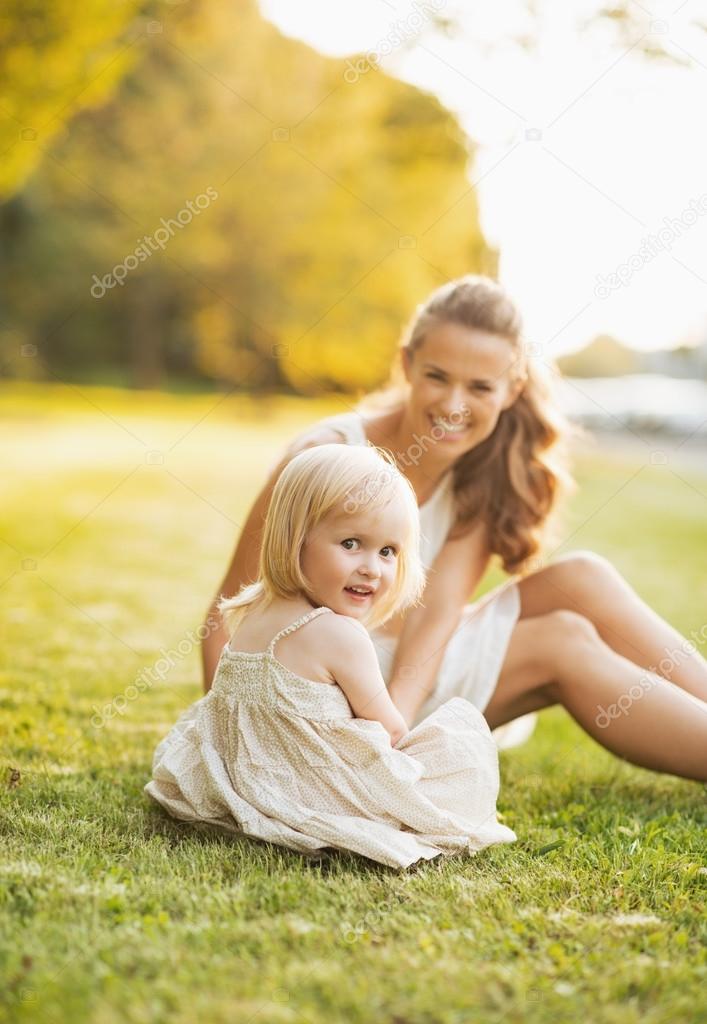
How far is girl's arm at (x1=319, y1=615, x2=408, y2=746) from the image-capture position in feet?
8.16

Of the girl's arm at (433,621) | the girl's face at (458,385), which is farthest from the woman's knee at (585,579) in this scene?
the girl's face at (458,385)

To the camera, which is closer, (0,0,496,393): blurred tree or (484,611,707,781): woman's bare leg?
(484,611,707,781): woman's bare leg

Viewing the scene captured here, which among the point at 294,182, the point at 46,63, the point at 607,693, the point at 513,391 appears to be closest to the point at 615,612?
the point at 607,693

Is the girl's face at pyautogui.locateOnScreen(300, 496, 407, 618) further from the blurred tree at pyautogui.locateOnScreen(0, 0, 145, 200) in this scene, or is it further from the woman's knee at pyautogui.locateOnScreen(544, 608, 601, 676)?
the blurred tree at pyautogui.locateOnScreen(0, 0, 145, 200)

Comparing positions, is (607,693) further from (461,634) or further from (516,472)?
(516,472)

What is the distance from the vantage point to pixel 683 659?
321 centimetres

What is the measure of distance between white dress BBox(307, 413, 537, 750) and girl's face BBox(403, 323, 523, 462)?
0.73 feet

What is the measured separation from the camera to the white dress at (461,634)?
3215 mm

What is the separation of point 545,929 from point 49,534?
6.39 meters

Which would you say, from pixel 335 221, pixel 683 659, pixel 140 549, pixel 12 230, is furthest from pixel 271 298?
pixel 683 659

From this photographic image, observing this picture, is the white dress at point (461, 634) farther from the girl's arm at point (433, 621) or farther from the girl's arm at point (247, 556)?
the girl's arm at point (247, 556)

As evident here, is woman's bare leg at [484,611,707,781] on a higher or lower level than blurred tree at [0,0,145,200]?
A: higher

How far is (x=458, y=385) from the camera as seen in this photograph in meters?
3.30

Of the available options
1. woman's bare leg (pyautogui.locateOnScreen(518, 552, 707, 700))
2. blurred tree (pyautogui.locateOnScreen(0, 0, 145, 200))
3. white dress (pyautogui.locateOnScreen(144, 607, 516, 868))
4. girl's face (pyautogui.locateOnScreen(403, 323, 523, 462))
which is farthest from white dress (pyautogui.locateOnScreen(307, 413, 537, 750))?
blurred tree (pyautogui.locateOnScreen(0, 0, 145, 200))
